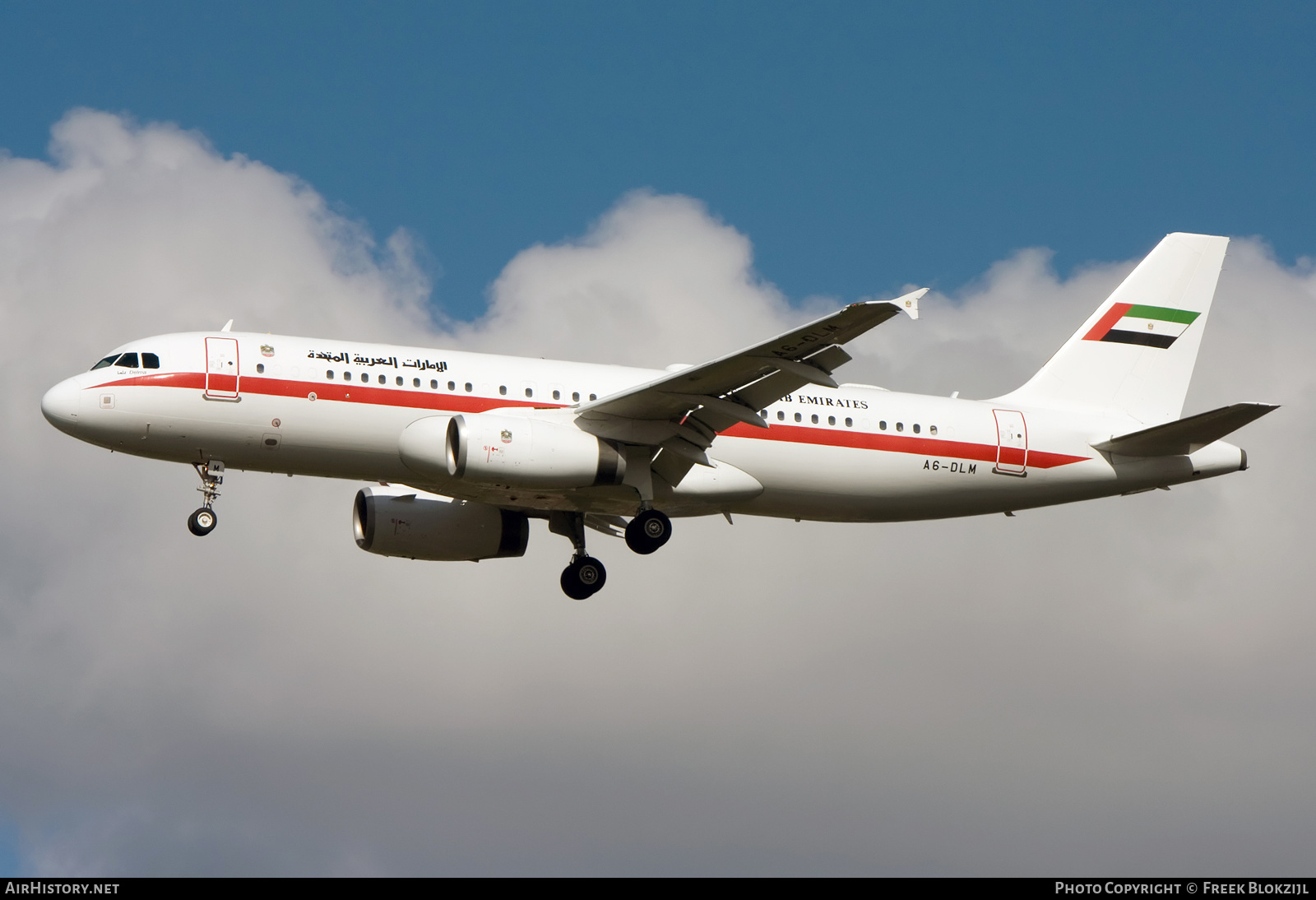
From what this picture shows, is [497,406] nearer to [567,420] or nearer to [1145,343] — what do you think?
[567,420]

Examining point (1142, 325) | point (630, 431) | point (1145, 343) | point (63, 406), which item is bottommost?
point (630, 431)

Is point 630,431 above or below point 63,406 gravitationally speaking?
below

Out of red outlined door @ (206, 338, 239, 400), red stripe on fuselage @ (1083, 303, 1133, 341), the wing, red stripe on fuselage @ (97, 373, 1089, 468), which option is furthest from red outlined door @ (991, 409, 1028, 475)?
red outlined door @ (206, 338, 239, 400)

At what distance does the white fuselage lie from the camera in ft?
110

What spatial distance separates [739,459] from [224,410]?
10.9m

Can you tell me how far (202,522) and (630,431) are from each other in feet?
29.7

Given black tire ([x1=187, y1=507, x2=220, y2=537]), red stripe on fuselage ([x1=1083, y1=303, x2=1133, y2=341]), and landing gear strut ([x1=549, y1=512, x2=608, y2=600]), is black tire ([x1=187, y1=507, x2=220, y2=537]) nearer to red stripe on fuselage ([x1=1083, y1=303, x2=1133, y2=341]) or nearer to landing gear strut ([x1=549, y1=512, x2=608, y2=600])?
landing gear strut ([x1=549, y1=512, x2=608, y2=600])

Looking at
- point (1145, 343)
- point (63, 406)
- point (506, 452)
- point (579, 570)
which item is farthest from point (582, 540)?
point (1145, 343)

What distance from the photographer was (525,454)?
33.7 metres

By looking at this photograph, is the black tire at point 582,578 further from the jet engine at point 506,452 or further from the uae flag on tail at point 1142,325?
the uae flag on tail at point 1142,325

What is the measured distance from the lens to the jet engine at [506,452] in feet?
109

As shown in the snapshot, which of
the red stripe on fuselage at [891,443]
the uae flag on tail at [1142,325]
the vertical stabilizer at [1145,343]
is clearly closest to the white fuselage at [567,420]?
the red stripe on fuselage at [891,443]

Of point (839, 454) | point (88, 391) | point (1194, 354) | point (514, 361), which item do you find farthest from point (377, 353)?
point (1194, 354)

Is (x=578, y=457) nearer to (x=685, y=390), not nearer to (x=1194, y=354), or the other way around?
(x=685, y=390)
